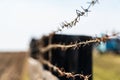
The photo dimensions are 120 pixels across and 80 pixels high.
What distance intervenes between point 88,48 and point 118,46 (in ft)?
135

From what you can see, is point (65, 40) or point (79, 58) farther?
point (65, 40)

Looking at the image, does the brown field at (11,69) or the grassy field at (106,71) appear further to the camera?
the brown field at (11,69)

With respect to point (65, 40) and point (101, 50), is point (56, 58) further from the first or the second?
point (101, 50)

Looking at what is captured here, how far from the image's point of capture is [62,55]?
27.3ft

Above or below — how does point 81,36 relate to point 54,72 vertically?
above

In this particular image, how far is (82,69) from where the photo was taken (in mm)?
6703

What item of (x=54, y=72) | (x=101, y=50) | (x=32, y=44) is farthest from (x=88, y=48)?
(x=101, y=50)

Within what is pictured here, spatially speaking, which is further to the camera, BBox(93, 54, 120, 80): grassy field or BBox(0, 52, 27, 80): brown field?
BBox(0, 52, 27, 80): brown field

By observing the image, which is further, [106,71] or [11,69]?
[11,69]

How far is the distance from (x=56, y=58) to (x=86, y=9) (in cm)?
458

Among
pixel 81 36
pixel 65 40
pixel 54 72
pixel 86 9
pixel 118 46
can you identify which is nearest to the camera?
pixel 86 9

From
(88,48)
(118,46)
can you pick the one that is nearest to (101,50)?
(118,46)

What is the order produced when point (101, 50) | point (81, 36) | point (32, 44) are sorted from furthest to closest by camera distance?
point (101, 50) → point (32, 44) → point (81, 36)

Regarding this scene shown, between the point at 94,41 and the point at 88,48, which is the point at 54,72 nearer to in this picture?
the point at 88,48
